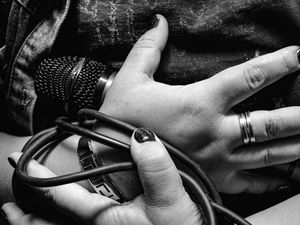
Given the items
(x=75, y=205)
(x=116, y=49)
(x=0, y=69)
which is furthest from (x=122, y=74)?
(x=0, y=69)

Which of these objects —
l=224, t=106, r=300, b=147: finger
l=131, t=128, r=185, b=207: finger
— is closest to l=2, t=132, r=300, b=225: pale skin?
l=131, t=128, r=185, b=207: finger

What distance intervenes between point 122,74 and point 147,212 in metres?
0.24

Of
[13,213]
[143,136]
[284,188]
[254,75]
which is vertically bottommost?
[13,213]

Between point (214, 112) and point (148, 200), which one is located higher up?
point (214, 112)

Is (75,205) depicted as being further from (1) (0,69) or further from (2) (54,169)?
(1) (0,69)

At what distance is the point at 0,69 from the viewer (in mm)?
791

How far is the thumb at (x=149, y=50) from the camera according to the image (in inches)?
23.0

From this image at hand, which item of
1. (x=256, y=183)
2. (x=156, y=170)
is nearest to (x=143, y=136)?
(x=156, y=170)

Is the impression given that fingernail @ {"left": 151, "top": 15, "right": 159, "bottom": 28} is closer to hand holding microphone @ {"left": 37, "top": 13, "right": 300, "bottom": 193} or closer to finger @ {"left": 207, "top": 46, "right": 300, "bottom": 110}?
hand holding microphone @ {"left": 37, "top": 13, "right": 300, "bottom": 193}

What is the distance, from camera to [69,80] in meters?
0.62

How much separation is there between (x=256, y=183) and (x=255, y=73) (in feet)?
0.78

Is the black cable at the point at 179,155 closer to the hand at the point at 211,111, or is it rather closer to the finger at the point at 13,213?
the hand at the point at 211,111

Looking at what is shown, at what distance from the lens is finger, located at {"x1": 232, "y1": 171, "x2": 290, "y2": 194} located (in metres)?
Answer: 0.63

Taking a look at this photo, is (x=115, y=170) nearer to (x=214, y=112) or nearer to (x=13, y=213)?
(x=214, y=112)
